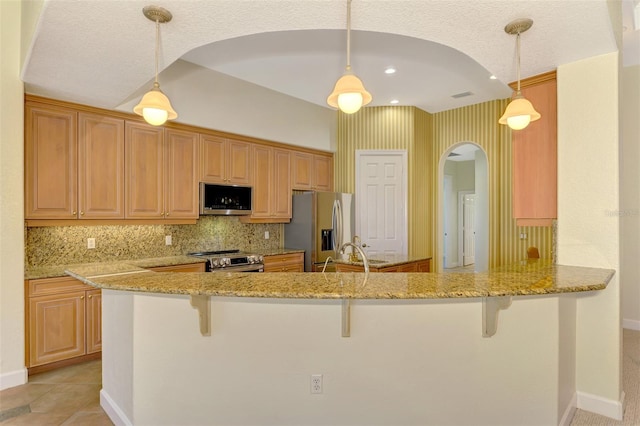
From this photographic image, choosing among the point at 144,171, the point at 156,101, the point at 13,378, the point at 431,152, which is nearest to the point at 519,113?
the point at 156,101

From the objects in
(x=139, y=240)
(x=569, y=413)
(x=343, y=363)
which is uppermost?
(x=139, y=240)

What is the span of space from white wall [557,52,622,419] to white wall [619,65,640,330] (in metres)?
2.72

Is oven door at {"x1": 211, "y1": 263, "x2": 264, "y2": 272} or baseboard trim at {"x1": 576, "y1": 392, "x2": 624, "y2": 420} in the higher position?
oven door at {"x1": 211, "y1": 263, "x2": 264, "y2": 272}

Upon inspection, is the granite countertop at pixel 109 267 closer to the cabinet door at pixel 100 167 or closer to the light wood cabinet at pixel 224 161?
the cabinet door at pixel 100 167

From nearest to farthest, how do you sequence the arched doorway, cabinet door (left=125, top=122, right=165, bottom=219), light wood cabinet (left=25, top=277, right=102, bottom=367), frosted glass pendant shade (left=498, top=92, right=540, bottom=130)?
frosted glass pendant shade (left=498, top=92, right=540, bottom=130) < light wood cabinet (left=25, top=277, right=102, bottom=367) < cabinet door (left=125, top=122, right=165, bottom=219) < the arched doorway

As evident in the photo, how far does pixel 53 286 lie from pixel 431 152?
5.38 m

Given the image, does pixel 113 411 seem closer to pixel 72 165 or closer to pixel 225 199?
pixel 72 165

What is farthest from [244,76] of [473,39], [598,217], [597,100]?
[598,217]

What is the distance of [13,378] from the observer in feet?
9.32

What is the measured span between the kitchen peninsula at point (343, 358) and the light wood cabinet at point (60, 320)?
155 centimetres

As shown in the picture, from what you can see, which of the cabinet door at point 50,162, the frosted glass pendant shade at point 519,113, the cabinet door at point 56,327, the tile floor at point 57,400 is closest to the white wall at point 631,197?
the frosted glass pendant shade at point 519,113

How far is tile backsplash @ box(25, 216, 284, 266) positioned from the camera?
11.4 ft

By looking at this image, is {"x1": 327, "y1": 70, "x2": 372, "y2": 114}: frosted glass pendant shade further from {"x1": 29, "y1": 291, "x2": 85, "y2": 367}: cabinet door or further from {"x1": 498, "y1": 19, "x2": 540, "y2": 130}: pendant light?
{"x1": 29, "y1": 291, "x2": 85, "y2": 367}: cabinet door

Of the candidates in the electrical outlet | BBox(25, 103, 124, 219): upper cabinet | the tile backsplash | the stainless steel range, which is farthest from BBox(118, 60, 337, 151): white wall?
the electrical outlet
